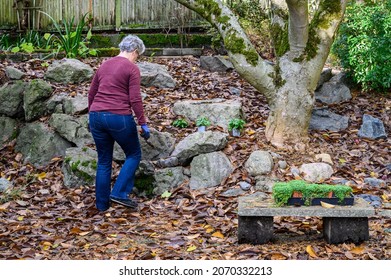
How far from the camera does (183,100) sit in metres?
9.77

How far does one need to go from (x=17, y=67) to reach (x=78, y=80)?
1.31 meters

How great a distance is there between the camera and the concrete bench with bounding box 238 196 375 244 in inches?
223

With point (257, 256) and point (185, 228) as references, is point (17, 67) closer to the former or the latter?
point (185, 228)

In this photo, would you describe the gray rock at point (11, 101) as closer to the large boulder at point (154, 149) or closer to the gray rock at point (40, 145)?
the gray rock at point (40, 145)

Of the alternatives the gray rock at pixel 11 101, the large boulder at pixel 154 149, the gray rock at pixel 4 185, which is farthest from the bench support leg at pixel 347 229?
the gray rock at pixel 11 101

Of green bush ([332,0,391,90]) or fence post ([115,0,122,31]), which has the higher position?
fence post ([115,0,122,31])

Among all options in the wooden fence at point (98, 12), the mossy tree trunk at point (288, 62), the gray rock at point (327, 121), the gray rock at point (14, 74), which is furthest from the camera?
the wooden fence at point (98, 12)

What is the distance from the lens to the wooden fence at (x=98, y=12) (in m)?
13.5

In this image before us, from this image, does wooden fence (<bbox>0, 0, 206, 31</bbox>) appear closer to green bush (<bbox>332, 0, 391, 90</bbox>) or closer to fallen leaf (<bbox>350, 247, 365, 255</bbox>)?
green bush (<bbox>332, 0, 391, 90</bbox>)

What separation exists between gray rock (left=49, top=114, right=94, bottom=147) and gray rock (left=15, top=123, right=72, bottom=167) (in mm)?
113

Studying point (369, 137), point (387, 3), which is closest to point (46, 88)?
point (369, 137)

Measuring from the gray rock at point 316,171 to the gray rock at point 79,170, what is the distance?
8.74ft

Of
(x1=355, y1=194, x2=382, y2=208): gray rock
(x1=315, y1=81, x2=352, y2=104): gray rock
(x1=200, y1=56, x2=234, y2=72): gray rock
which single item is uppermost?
(x1=200, y1=56, x2=234, y2=72): gray rock

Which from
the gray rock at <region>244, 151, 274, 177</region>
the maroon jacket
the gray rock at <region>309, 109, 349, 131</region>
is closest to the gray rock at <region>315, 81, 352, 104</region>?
the gray rock at <region>309, 109, 349, 131</region>
